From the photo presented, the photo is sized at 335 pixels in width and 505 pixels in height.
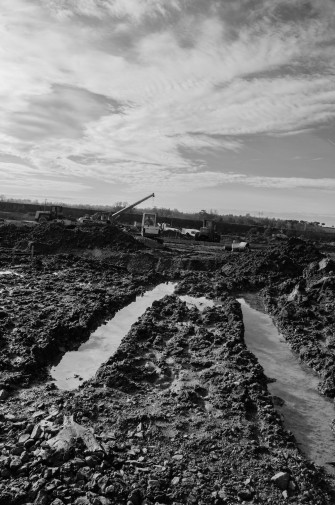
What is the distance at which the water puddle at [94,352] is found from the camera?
754 cm

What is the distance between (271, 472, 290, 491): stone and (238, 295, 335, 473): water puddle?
897mm

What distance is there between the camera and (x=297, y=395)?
744cm

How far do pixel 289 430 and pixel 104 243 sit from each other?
18.0m

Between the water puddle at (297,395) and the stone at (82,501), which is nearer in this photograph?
the stone at (82,501)

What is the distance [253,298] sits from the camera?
1532 centimetres

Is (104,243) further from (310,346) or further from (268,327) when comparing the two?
(310,346)

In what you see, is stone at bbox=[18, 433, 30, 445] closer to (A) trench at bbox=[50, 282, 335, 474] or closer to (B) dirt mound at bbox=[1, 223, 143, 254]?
(A) trench at bbox=[50, 282, 335, 474]

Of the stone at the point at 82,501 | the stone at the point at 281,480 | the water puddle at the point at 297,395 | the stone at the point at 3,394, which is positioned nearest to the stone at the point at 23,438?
the stone at the point at 82,501

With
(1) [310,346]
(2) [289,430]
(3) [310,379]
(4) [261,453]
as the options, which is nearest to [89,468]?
(4) [261,453]

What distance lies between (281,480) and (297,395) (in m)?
2.98

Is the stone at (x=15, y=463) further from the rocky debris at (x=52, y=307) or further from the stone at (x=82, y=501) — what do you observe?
the rocky debris at (x=52, y=307)

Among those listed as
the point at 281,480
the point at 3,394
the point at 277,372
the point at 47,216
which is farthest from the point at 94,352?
the point at 47,216

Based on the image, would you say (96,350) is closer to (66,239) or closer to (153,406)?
(153,406)

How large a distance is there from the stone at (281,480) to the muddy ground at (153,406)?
14 mm
